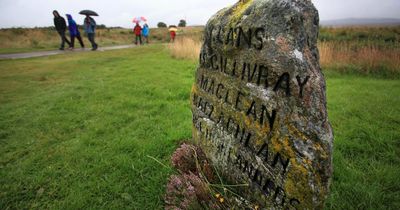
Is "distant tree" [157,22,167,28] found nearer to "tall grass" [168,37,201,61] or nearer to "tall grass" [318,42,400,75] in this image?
"tall grass" [168,37,201,61]

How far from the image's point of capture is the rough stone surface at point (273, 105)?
158 cm

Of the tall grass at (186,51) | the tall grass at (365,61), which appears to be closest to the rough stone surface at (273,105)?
the tall grass at (365,61)

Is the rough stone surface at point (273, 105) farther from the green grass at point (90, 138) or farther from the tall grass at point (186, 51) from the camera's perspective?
the tall grass at point (186, 51)

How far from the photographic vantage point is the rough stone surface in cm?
158

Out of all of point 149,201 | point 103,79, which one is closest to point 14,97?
point 103,79

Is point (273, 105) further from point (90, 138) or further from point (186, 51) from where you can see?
point (186, 51)

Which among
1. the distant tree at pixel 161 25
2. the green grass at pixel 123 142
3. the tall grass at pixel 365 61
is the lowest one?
the green grass at pixel 123 142

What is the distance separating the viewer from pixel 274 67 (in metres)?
1.75

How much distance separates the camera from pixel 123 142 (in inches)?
156

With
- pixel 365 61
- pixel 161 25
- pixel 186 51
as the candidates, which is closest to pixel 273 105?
pixel 365 61

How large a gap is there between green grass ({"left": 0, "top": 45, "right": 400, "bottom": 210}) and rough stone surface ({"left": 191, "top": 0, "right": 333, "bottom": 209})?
1166 millimetres

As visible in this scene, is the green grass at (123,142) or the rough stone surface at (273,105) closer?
the rough stone surface at (273,105)

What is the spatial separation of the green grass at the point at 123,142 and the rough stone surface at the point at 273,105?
1.17 meters

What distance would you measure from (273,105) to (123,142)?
2993mm
